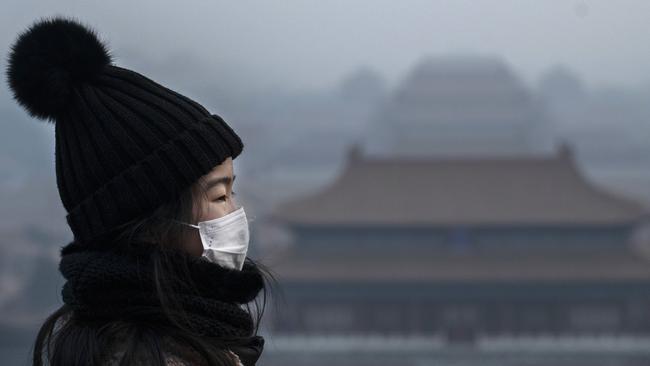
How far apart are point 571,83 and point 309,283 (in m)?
14.7

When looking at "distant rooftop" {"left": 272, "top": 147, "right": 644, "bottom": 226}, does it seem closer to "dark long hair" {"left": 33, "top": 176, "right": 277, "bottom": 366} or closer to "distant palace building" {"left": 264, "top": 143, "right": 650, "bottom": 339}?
"distant palace building" {"left": 264, "top": 143, "right": 650, "bottom": 339}

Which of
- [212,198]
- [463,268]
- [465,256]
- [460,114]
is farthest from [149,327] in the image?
[460,114]

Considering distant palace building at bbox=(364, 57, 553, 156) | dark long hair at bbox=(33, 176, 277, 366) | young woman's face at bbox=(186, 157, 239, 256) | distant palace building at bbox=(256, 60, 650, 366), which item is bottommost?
dark long hair at bbox=(33, 176, 277, 366)

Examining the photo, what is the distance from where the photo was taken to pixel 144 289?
1567 millimetres

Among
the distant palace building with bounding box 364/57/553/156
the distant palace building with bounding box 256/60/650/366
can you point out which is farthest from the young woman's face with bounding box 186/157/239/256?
the distant palace building with bounding box 364/57/553/156

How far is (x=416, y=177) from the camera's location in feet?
85.6

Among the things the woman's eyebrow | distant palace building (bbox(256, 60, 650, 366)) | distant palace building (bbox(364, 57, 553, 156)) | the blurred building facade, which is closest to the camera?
the woman's eyebrow

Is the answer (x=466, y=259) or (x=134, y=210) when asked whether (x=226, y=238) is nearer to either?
(x=134, y=210)

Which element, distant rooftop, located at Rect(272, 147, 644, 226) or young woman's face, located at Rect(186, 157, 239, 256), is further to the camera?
distant rooftop, located at Rect(272, 147, 644, 226)

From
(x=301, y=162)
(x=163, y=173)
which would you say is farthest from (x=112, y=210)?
(x=301, y=162)

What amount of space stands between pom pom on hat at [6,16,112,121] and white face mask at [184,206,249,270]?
0.21 meters

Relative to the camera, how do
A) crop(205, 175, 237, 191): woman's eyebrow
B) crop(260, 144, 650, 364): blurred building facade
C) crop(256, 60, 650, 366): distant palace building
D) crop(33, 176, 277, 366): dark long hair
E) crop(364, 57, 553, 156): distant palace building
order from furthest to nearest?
crop(364, 57, 553, 156): distant palace building, crop(260, 144, 650, 364): blurred building facade, crop(256, 60, 650, 366): distant palace building, crop(205, 175, 237, 191): woman's eyebrow, crop(33, 176, 277, 366): dark long hair

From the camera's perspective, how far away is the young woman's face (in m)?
1.63

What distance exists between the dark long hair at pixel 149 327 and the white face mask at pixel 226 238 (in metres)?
0.02
